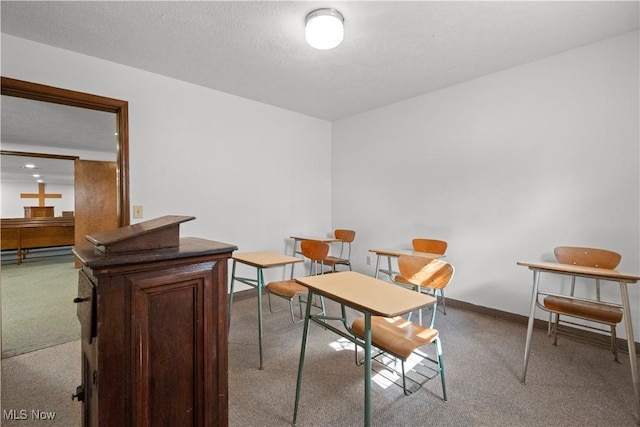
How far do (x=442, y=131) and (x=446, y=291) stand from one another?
6.56ft

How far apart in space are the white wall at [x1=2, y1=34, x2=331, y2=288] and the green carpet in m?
1.40

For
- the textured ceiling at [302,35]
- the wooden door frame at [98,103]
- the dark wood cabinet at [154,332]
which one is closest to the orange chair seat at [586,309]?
the textured ceiling at [302,35]

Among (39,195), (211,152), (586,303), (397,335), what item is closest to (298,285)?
(397,335)

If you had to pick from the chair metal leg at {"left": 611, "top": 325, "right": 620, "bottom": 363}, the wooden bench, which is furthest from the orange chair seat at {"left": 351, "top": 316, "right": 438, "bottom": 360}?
the wooden bench

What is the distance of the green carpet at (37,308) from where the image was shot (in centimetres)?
244

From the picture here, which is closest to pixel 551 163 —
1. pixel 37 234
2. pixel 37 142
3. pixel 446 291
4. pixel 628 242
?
pixel 628 242

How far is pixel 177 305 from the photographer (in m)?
1.02

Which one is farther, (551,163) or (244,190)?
(244,190)

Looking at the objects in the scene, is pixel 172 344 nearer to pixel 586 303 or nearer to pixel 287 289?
pixel 287 289

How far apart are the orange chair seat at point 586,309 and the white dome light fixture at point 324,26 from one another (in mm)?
2544

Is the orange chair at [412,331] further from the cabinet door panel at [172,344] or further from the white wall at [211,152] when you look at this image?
the white wall at [211,152]

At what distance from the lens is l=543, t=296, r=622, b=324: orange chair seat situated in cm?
182

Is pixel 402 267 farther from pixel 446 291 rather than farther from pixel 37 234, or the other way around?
pixel 37 234

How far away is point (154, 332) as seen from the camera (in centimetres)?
97
